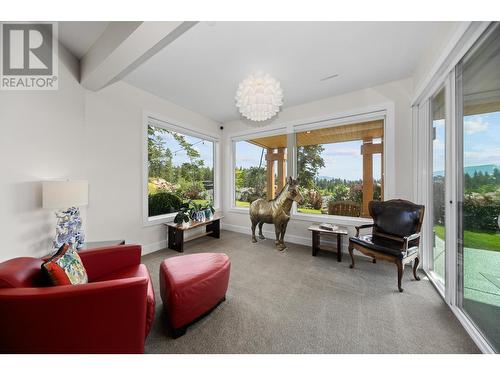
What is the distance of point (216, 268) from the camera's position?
1.71 meters

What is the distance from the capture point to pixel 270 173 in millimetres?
4266

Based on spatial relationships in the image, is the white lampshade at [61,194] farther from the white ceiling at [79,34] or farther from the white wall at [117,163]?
the white ceiling at [79,34]

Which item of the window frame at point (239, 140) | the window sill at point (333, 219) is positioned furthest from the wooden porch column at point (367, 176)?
the window frame at point (239, 140)

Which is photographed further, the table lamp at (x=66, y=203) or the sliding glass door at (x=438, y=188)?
the sliding glass door at (x=438, y=188)

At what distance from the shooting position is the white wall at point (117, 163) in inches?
101

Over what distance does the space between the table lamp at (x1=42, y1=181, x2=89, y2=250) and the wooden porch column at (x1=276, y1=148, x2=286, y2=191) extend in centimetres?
326

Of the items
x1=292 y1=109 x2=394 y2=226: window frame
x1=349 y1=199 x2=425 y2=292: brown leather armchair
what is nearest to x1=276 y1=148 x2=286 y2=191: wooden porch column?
x1=292 y1=109 x2=394 y2=226: window frame

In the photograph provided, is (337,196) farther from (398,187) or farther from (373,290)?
(373,290)

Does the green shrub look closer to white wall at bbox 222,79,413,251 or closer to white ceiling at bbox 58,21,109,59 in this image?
white wall at bbox 222,79,413,251

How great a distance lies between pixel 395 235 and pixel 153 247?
382 cm

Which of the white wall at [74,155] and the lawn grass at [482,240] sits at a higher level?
the white wall at [74,155]

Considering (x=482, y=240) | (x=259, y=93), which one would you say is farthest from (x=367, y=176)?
(x=259, y=93)

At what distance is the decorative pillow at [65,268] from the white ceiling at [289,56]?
7.48 ft

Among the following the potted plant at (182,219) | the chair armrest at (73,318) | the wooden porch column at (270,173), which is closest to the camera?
the chair armrest at (73,318)
